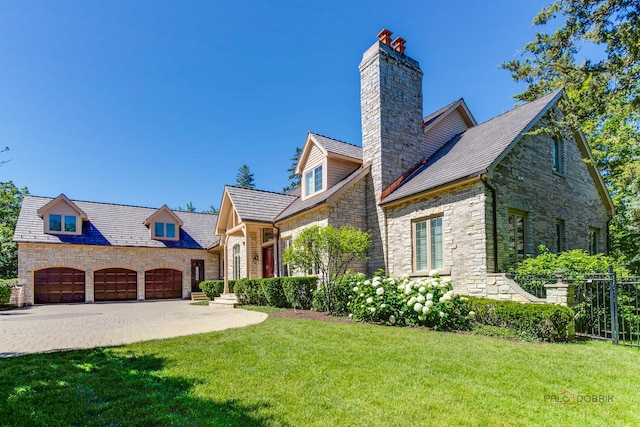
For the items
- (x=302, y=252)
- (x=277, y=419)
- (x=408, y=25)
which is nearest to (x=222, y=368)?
(x=277, y=419)

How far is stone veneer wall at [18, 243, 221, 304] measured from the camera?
2006cm

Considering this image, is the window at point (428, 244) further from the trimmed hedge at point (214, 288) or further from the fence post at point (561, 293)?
the trimmed hedge at point (214, 288)

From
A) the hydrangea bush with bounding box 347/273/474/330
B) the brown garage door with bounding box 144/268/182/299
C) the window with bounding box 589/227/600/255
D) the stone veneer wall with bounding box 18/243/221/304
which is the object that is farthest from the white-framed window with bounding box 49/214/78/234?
the window with bounding box 589/227/600/255

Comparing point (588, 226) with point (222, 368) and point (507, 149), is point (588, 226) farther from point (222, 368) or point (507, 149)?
point (222, 368)

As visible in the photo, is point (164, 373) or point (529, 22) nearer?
point (164, 373)

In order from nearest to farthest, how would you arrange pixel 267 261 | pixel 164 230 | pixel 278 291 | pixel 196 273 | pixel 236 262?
pixel 278 291 → pixel 267 261 → pixel 236 262 → pixel 164 230 → pixel 196 273

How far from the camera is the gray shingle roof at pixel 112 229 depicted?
20.8 meters

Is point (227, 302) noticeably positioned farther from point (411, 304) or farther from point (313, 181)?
point (411, 304)

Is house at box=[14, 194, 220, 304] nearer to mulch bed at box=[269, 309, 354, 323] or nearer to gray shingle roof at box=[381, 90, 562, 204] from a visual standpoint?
mulch bed at box=[269, 309, 354, 323]

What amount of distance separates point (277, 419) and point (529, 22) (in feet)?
36.7

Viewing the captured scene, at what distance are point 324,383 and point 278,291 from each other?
31.9ft

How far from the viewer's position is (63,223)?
2152cm

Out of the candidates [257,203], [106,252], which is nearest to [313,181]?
[257,203]

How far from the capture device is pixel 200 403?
380 cm
